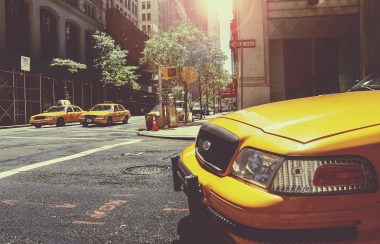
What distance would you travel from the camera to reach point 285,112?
2838mm

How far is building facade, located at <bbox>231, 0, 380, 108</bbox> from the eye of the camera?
54.4ft

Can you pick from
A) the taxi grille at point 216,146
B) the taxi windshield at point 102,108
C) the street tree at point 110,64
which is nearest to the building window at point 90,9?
the street tree at point 110,64

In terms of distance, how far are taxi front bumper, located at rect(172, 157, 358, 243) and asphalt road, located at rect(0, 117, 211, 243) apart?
3.46 ft

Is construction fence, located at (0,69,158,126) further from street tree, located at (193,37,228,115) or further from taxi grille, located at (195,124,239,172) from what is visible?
taxi grille, located at (195,124,239,172)

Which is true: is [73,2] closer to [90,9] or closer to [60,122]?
[90,9]

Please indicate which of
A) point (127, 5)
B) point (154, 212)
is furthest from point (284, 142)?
point (127, 5)

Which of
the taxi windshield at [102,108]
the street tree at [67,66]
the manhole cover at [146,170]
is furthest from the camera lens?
the street tree at [67,66]

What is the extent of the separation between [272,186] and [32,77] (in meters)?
36.8

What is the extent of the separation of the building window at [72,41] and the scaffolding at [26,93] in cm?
497

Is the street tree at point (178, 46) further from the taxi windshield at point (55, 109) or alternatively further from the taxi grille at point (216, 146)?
the taxi grille at point (216, 146)

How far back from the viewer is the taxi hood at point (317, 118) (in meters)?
2.13

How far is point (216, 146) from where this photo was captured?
284 centimetres

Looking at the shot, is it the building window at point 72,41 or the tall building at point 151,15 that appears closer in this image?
the building window at point 72,41

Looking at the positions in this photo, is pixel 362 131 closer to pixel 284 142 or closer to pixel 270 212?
pixel 284 142
